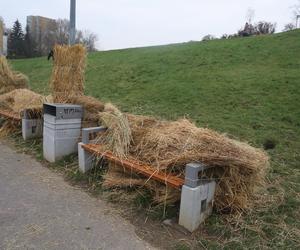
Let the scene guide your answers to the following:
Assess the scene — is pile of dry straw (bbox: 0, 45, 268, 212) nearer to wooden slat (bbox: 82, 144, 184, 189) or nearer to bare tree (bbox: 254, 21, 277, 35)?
wooden slat (bbox: 82, 144, 184, 189)

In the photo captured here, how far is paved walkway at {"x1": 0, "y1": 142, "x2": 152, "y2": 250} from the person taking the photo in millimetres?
3117

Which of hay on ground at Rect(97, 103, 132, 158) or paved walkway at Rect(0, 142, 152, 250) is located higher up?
hay on ground at Rect(97, 103, 132, 158)

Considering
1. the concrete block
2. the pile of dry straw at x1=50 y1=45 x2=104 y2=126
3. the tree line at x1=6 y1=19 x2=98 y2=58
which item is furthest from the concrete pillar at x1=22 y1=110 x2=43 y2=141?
the tree line at x1=6 y1=19 x2=98 y2=58

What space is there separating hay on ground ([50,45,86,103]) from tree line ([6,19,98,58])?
41.3 meters

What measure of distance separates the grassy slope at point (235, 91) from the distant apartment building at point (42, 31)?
40.8 metres

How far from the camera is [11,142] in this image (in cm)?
680

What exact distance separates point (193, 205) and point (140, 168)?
31.5 inches

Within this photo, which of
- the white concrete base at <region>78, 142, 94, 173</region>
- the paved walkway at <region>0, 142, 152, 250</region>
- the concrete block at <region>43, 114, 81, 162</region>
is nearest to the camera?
the paved walkway at <region>0, 142, 152, 250</region>

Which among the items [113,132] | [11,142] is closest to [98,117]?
[113,132]

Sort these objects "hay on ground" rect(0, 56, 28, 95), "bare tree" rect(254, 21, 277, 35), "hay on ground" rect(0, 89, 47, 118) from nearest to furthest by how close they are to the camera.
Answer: "hay on ground" rect(0, 89, 47, 118)
"hay on ground" rect(0, 56, 28, 95)
"bare tree" rect(254, 21, 277, 35)

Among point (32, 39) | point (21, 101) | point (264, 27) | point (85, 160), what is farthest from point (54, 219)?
point (32, 39)

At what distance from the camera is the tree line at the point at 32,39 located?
49.1m

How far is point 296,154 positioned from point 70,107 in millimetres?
3494

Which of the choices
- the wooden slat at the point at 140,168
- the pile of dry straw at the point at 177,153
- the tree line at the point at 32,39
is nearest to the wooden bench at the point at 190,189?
the wooden slat at the point at 140,168
